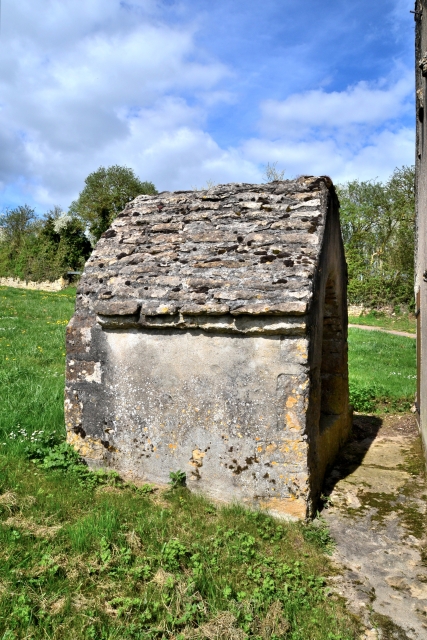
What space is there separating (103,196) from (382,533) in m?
38.5

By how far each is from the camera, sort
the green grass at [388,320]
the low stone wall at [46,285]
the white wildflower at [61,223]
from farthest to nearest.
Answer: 1. the white wildflower at [61,223]
2. the low stone wall at [46,285]
3. the green grass at [388,320]

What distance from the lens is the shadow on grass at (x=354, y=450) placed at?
Result: 5.02 metres

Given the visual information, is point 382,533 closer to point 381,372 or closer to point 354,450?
point 354,450

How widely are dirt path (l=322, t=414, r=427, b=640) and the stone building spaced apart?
386 mm

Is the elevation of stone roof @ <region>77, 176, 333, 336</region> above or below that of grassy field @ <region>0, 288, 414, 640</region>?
above

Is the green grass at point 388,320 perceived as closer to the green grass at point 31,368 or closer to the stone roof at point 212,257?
the green grass at point 31,368

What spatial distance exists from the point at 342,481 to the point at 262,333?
215cm

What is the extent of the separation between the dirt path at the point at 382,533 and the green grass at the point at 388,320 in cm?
1883

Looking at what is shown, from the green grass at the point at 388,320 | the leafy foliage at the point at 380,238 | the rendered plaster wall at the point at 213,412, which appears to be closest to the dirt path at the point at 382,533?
the rendered plaster wall at the point at 213,412

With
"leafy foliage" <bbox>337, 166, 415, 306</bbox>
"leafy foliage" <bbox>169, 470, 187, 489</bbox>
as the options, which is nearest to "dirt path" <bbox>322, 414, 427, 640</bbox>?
"leafy foliage" <bbox>169, 470, 187, 489</bbox>

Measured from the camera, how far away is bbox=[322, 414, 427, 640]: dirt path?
10.1 feet

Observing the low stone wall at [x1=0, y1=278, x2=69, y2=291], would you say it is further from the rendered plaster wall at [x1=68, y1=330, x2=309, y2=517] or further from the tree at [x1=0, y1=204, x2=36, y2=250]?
the rendered plaster wall at [x1=68, y1=330, x2=309, y2=517]

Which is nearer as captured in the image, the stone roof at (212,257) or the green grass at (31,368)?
the stone roof at (212,257)

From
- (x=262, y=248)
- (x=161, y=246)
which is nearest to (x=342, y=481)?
(x=262, y=248)
